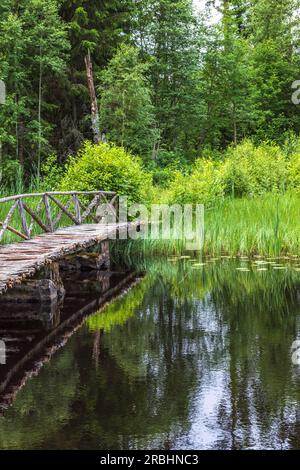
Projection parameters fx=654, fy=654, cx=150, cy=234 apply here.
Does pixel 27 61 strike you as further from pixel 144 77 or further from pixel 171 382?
pixel 171 382

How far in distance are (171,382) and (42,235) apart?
246 inches

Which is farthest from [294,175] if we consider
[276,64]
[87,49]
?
[276,64]

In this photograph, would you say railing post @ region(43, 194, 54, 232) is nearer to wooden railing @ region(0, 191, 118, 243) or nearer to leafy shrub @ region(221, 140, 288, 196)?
wooden railing @ region(0, 191, 118, 243)

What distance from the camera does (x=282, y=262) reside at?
13.8 m

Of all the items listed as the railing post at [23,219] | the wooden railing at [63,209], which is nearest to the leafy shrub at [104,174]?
the wooden railing at [63,209]

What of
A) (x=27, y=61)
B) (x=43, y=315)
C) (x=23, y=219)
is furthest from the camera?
(x=27, y=61)

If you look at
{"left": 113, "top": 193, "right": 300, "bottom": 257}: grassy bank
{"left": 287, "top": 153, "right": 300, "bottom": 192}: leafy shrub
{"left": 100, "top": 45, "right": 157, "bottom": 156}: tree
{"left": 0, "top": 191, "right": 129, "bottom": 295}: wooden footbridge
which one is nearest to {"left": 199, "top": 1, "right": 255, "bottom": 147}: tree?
{"left": 100, "top": 45, "right": 157, "bottom": 156}: tree

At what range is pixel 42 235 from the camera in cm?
1220

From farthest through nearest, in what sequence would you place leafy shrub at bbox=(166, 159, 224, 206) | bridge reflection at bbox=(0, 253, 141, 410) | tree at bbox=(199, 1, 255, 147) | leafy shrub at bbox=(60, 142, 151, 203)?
tree at bbox=(199, 1, 255, 147) → leafy shrub at bbox=(166, 159, 224, 206) → leafy shrub at bbox=(60, 142, 151, 203) → bridge reflection at bbox=(0, 253, 141, 410)

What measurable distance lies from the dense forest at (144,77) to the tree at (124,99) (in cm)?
6

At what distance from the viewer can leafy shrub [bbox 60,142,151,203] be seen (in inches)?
640

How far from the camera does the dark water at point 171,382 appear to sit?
5.23 metres

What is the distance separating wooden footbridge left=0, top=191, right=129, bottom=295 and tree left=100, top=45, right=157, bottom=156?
9.18 m
